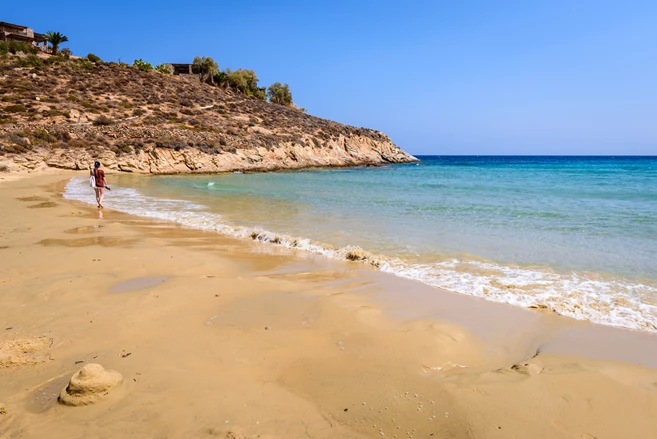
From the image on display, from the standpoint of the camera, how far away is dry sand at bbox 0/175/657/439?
2.50 meters

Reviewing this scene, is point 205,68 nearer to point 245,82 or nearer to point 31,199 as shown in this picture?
point 245,82

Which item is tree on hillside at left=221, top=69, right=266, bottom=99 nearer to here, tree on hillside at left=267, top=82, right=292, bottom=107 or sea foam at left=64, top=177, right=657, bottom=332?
tree on hillside at left=267, top=82, right=292, bottom=107

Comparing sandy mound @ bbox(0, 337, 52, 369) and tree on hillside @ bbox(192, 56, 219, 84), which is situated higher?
tree on hillside @ bbox(192, 56, 219, 84)

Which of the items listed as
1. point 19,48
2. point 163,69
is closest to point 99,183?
point 19,48

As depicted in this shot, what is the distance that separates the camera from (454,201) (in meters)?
15.9

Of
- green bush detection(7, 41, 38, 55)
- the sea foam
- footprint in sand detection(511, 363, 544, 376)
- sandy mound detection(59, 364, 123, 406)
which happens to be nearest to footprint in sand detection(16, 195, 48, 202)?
the sea foam

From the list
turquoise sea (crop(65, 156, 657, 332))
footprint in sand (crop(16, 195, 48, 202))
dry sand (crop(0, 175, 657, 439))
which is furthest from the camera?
footprint in sand (crop(16, 195, 48, 202))

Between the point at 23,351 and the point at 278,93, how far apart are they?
219 ft

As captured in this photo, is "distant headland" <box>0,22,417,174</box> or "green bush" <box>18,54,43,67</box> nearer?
"distant headland" <box>0,22,417,174</box>

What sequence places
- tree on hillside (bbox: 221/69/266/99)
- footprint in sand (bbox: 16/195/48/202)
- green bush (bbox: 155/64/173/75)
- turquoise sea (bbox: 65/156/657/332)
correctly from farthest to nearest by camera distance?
tree on hillside (bbox: 221/69/266/99) < green bush (bbox: 155/64/173/75) < footprint in sand (bbox: 16/195/48/202) < turquoise sea (bbox: 65/156/657/332)

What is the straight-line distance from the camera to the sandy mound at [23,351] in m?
3.07

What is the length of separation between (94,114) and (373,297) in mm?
36398

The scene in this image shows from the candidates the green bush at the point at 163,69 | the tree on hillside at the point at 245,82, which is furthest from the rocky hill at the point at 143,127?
the tree on hillside at the point at 245,82

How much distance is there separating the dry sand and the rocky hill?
24.0 m
